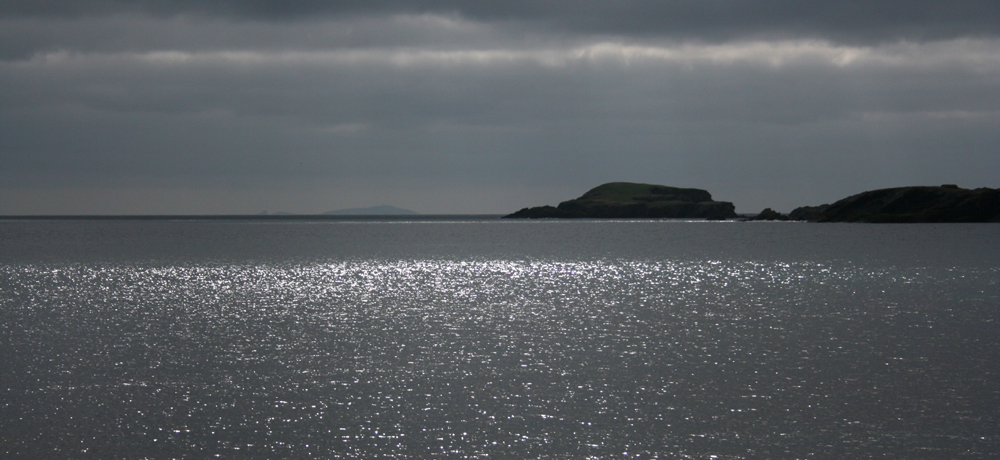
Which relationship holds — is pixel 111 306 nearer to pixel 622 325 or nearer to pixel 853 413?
pixel 622 325

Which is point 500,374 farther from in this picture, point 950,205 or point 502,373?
point 950,205

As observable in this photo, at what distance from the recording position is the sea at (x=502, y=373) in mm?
15672

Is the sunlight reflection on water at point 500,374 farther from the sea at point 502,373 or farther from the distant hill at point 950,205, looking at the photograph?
the distant hill at point 950,205

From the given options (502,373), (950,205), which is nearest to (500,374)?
(502,373)

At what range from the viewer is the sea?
15672mm

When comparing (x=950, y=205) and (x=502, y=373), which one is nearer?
(x=502, y=373)

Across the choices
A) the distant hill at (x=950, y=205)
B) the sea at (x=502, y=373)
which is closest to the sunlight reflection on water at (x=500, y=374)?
the sea at (x=502, y=373)

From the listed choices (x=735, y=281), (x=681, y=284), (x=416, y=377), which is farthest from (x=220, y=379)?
(x=735, y=281)

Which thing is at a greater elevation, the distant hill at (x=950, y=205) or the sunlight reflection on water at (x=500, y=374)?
the distant hill at (x=950, y=205)

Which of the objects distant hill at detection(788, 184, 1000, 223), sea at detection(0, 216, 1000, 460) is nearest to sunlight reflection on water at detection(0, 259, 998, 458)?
sea at detection(0, 216, 1000, 460)

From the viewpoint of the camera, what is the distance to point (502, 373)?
22.3 metres

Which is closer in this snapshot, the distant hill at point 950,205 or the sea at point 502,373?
the sea at point 502,373

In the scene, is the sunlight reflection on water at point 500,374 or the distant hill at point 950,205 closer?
the sunlight reflection on water at point 500,374

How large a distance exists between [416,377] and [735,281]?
1471 inches
